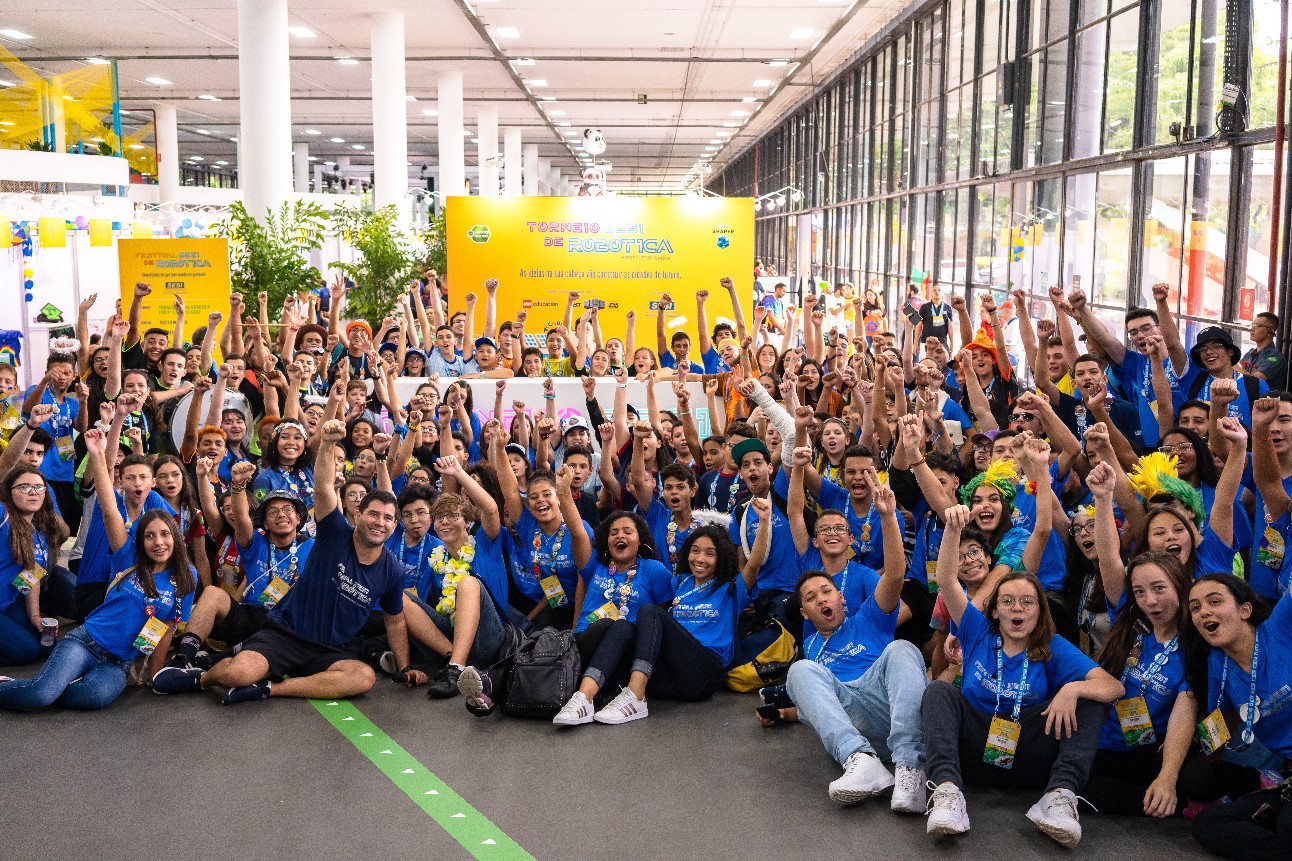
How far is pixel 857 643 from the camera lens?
5.00 meters

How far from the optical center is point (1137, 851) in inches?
155

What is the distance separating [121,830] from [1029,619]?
10.6 feet

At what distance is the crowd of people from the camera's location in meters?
4.22

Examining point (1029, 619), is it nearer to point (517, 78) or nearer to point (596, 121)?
point (517, 78)

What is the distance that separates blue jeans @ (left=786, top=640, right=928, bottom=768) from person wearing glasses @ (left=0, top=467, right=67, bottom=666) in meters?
3.61

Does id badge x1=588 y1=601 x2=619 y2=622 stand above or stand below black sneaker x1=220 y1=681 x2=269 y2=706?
above

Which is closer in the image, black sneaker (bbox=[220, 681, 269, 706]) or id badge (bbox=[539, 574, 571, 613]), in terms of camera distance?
black sneaker (bbox=[220, 681, 269, 706])

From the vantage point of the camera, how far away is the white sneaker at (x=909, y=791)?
4242 mm

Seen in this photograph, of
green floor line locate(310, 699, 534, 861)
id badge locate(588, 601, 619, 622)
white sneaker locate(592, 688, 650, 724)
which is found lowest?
green floor line locate(310, 699, 534, 861)

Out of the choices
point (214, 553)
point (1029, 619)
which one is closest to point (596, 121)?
point (214, 553)

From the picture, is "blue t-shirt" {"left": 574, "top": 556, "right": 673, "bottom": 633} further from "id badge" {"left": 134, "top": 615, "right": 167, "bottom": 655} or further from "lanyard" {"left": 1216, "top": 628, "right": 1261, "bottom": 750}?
"lanyard" {"left": 1216, "top": 628, "right": 1261, "bottom": 750}

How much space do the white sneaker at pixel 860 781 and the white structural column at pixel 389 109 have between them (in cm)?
Result: 1223

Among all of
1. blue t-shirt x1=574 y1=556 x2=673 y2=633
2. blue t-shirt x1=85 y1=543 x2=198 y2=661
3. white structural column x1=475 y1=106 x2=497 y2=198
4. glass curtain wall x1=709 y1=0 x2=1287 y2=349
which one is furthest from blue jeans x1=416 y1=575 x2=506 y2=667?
white structural column x1=475 y1=106 x2=497 y2=198

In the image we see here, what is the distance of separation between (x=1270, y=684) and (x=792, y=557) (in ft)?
7.68
